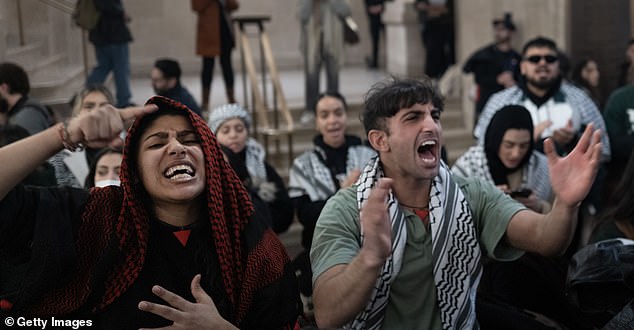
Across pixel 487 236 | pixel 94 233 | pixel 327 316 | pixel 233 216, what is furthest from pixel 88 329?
pixel 487 236

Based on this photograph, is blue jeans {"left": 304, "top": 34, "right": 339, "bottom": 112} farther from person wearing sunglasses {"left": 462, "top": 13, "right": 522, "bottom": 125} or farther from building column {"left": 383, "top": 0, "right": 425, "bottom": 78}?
building column {"left": 383, "top": 0, "right": 425, "bottom": 78}

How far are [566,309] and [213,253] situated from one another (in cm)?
211

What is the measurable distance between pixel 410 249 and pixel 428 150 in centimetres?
37

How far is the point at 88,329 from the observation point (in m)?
2.75

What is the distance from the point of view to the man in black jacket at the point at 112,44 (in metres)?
9.55

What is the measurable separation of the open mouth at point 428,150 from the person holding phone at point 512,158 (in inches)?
83.6

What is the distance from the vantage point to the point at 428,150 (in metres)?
3.25

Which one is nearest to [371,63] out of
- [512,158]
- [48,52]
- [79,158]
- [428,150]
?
[48,52]

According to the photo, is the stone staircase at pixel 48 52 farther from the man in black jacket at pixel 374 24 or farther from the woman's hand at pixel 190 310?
the woman's hand at pixel 190 310

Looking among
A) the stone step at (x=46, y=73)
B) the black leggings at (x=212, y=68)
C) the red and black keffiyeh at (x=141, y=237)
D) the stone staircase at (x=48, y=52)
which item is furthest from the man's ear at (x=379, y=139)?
the black leggings at (x=212, y=68)

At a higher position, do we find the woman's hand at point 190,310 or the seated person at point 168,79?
the seated person at point 168,79

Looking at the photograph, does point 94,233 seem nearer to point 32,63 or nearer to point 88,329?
point 88,329

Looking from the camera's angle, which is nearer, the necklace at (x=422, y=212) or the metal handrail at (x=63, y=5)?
the necklace at (x=422, y=212)

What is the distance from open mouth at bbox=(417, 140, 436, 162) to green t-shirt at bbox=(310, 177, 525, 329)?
0.21 metres
